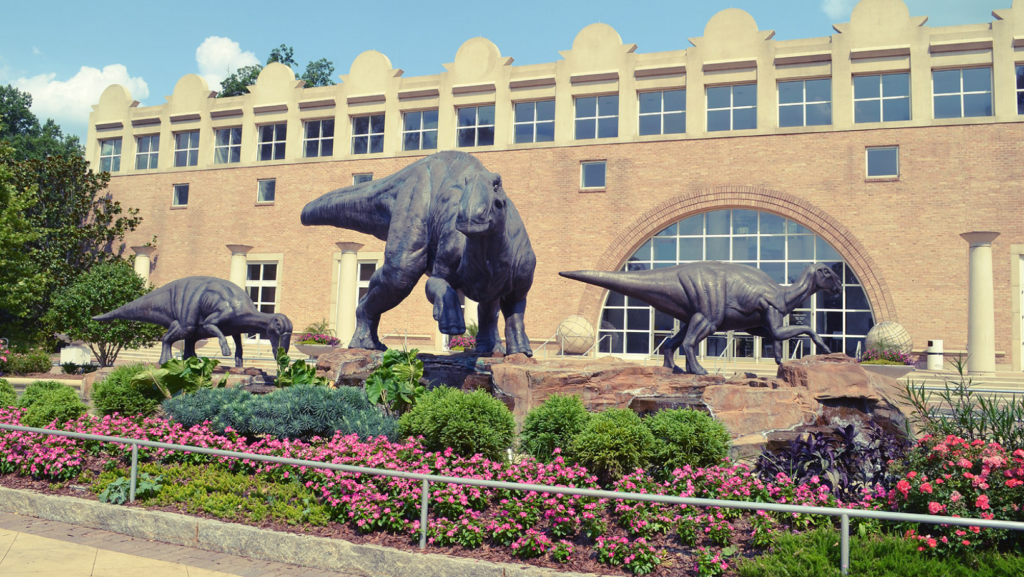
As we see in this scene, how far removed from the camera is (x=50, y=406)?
25.9ft

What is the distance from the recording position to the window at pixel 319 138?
28.3 meters

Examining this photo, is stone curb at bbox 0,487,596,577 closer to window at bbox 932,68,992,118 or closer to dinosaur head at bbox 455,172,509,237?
dinosaur head at bbox 455,172,509,237

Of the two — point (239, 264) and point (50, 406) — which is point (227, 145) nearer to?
point (239, 264)

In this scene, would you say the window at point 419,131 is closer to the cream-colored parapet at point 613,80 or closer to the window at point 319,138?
the cream-colored parapet at point 613,80

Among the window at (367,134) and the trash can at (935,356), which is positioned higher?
the window at (367,134)

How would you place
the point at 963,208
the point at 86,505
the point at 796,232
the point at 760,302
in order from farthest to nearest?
the point at 796,232 < the point at 963,208 < the point at 760,302 < the point at 86,505

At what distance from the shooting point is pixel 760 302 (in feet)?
29.2

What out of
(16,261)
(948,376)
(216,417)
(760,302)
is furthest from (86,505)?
(16,261)

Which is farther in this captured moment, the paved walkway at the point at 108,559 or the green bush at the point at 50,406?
the green bush at the point at 50,406

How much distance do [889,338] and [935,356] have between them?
2.61 meters

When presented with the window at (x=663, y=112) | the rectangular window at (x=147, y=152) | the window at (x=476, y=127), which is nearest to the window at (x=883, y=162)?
the window at (x=663, y=112)

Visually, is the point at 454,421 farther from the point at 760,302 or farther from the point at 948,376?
the point at 948,376

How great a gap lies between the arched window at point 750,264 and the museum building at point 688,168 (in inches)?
2.7

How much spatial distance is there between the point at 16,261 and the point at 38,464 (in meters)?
19.1
